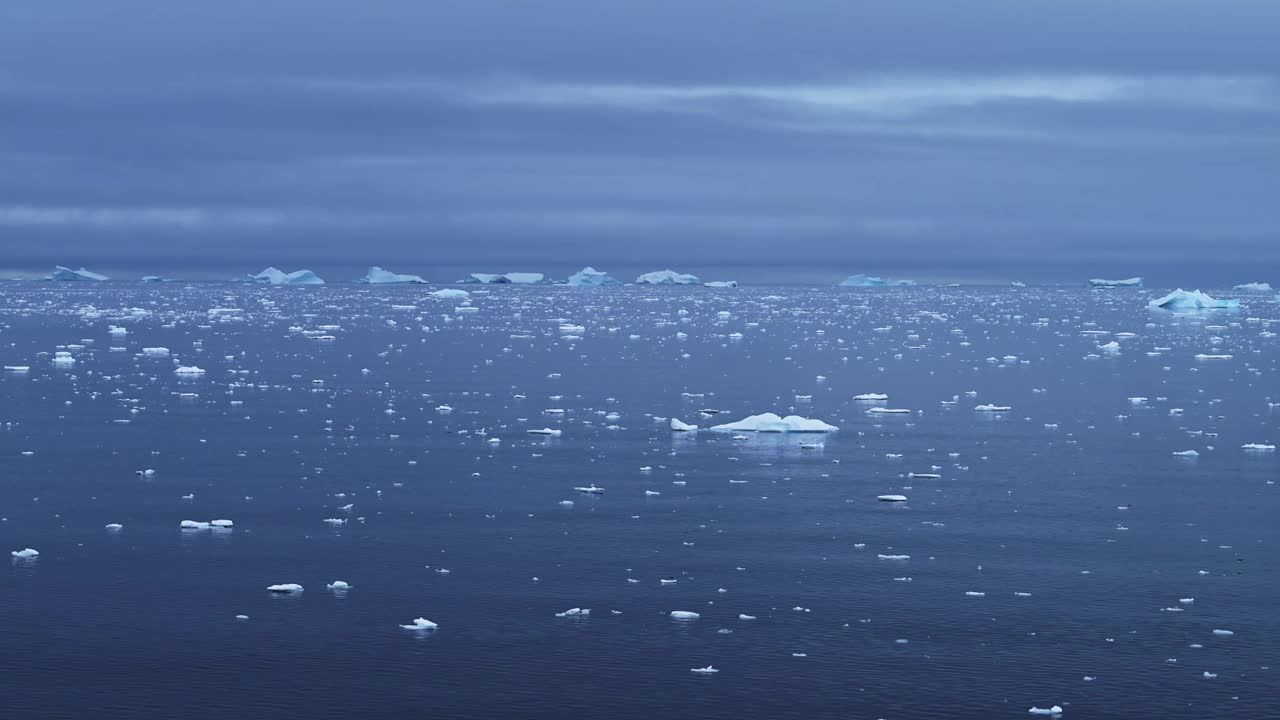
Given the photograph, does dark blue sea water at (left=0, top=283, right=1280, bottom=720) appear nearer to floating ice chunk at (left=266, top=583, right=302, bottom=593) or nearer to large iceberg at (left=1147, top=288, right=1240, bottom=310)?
floating ice chunk at (left=266, top=583, right=302, bottom=593)

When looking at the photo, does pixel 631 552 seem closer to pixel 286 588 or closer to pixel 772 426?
pixel 286 588

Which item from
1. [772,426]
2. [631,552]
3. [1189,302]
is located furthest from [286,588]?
[1189,302]

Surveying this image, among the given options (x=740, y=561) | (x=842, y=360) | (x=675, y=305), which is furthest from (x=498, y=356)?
(x=675, y=305)

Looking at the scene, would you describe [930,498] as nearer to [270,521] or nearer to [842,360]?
[270,521]

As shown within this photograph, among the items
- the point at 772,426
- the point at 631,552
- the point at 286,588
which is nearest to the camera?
the point at 286,588

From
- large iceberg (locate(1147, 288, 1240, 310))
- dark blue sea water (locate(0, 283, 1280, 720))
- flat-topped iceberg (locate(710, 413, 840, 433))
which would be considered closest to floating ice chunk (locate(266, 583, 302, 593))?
dark blue sea water (locate(0, 283, 1280, 720))

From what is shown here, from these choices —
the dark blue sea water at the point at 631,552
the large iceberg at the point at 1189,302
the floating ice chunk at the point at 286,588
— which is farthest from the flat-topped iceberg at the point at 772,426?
the large iceberg at the point at 1189,302
